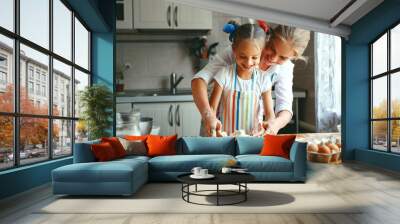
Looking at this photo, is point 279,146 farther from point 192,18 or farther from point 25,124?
point 192,18

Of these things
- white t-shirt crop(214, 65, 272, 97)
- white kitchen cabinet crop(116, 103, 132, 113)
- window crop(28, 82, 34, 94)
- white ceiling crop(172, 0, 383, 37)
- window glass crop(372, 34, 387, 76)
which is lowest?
white kitchen cabinet crop(116, 103, 132, 113)

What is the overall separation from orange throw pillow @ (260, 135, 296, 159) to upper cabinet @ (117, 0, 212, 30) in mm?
3133

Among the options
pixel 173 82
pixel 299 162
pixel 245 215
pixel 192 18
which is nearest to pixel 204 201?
pixel 245 215

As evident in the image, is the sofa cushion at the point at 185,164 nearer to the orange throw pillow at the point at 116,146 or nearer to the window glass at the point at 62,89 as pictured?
the orange throw pillow at the point at 116,146

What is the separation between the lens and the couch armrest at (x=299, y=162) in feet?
17.5

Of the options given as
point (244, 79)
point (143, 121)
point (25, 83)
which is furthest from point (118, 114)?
point (25, 83)

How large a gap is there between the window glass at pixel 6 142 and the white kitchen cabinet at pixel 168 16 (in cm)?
408

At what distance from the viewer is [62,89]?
6.20m

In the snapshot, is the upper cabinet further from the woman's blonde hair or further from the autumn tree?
the autumn tree

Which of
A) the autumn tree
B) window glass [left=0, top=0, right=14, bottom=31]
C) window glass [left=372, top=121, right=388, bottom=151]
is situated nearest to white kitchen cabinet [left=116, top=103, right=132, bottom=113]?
the autumn tree

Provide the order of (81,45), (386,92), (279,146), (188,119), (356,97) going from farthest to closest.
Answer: (356,97) → (188,119) → (386,92) → (81,45) → (279,146)

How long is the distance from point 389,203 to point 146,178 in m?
2.81

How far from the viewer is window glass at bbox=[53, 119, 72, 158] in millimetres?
5891

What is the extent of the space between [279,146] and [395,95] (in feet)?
9.00
